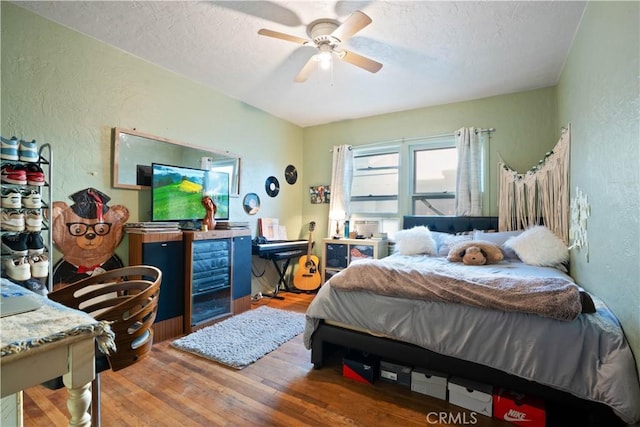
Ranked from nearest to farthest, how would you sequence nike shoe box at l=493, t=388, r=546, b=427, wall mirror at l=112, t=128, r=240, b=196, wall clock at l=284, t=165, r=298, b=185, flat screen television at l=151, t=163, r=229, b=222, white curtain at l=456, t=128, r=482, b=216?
nike shoe box at l=493, t=388, r=546, b=427 < wall mirror at l=112, t=128, r=240, b=196 < flat screen television at l=151, t=163, r=229, b=222 < white curtain at l=456, t=128, r=482, b=216 < wall clock at l=284, t=165, r=298, b=185

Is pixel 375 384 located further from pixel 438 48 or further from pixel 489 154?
pixel 489 154

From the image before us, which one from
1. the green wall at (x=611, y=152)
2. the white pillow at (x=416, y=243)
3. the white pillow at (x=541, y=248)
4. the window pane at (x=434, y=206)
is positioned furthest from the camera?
the window pane at (x=434, y=206)

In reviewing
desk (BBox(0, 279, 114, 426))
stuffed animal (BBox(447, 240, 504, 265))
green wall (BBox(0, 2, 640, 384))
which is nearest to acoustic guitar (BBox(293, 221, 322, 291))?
green wall (BBox(0, 2, 640, 384))

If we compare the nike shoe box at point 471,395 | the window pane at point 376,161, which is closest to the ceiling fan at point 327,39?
the window pane at point 376,161

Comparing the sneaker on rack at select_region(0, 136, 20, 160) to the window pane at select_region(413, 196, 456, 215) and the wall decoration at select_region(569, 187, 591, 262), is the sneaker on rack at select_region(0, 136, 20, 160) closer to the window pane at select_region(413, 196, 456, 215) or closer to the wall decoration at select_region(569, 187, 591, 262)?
the wall decoration at select_region(569, 187, 591, 262)

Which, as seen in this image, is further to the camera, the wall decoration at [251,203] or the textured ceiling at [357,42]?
the wall decoration at [251,203]

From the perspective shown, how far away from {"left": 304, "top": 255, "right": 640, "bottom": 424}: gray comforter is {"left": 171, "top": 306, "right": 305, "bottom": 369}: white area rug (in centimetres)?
92

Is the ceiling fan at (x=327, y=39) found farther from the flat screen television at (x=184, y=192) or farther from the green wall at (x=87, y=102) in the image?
the flat screen television at (x=184, y=192)

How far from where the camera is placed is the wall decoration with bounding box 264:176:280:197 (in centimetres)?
425

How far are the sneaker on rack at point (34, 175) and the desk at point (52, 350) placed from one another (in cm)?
151

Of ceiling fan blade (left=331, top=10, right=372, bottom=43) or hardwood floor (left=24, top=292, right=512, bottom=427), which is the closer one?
hardwood floor (left=24, top=292, right=512, bottom=427)

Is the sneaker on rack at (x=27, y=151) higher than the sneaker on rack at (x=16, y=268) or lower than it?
higher

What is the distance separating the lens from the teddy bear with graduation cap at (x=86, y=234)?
2.27m

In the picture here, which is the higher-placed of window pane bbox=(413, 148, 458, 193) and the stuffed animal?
window pane bbox=(413, 148, 458, 193)
